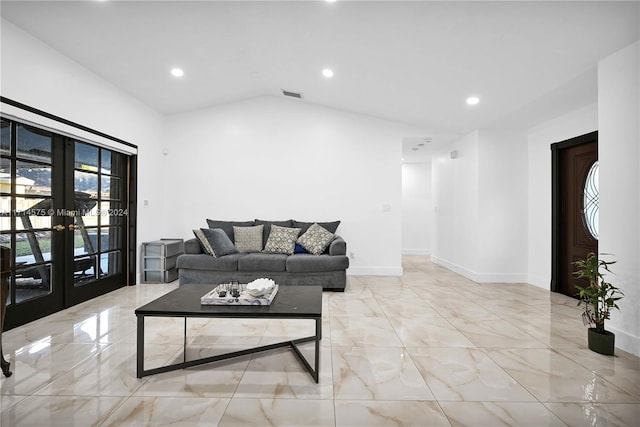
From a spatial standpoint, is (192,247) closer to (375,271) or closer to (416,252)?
(375,271)

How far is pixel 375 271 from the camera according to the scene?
570cm

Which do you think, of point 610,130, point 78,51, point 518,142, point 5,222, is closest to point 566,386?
point 610,130

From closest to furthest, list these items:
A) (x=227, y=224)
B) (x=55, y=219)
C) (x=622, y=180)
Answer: (x=622, y=180)
(x=55, y=219)
(x=227, y=224)

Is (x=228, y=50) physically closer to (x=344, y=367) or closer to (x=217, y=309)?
(x=217, y=309)

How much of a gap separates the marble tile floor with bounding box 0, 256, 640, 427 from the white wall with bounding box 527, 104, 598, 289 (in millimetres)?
1502

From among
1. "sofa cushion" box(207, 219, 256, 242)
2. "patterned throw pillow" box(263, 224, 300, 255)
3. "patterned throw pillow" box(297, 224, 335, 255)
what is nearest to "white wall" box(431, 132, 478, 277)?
"patterned throw pillow" box(297, 224, 335, 255)

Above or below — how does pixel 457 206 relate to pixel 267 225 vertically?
above

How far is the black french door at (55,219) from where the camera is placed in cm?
306

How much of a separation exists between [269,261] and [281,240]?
55 cm

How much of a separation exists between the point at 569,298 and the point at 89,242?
19.9 feet

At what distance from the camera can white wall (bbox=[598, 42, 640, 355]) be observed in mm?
2605

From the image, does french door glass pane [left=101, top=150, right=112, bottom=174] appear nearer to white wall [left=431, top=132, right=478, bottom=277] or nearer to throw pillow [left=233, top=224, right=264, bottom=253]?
throw pillow [left=233, top=224, right=264, bottom=253]

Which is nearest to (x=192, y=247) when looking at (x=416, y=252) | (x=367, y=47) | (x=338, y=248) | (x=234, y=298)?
(x=338, y=248)

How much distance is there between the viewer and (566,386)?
81.2 inches
